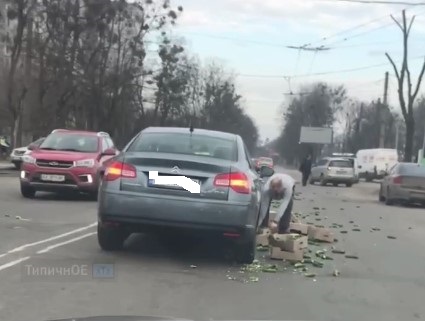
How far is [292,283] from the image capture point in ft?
26.5

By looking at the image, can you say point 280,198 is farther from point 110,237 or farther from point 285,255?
point 110,237

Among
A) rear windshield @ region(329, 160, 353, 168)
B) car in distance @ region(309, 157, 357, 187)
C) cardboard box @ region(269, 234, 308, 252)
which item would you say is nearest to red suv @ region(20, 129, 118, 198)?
cardboard box @ region(269, 234, 308, 252)

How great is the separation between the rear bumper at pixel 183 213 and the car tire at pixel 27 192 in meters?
8.66

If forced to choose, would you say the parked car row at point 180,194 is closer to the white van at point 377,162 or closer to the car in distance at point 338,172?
the car in distance at point 338,172

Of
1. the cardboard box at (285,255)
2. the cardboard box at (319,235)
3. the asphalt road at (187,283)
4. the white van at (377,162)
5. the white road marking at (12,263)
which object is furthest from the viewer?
the white van at (377,162)

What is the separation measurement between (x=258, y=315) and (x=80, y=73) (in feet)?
154

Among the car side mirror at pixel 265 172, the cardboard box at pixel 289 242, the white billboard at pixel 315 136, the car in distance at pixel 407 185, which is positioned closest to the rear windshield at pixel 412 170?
the car in distance at pixel 407 185

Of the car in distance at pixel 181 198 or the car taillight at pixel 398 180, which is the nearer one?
the car in distance at pixel 181 198

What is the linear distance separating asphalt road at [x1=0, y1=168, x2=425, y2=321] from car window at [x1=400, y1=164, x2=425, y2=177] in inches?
431

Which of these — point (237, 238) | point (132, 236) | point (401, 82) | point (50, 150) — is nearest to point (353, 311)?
point (237, 238)

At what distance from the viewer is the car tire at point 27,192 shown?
54.8ft

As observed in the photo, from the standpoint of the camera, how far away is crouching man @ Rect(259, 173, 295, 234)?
35.0 ft

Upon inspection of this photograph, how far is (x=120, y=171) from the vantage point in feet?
28.5

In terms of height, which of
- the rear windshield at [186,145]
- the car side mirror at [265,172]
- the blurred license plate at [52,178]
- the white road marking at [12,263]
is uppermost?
the rear windshield at [186,145]
